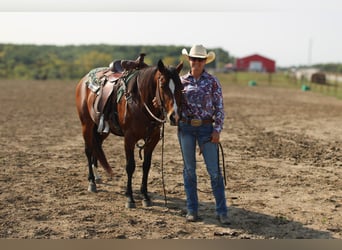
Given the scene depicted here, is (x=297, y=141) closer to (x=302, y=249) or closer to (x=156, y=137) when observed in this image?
(x=156, y=137)

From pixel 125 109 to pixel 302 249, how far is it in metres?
2.54

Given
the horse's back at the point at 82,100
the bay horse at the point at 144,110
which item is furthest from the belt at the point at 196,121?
the horse's back at the point at 82,100

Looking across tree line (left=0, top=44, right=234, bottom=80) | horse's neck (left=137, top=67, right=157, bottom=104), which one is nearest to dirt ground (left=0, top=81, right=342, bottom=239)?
horse's neck (left=137, top=67, right=157, bottom=104)

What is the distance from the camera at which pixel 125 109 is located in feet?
16.1

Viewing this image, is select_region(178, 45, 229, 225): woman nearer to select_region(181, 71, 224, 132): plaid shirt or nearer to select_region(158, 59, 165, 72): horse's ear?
select_region(181, 71, 224, 132): plaid shirt

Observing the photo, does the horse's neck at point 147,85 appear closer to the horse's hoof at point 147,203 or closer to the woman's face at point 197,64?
the woman's face at point 197,64

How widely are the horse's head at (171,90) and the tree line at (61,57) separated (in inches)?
1272

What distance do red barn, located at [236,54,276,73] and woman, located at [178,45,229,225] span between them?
56947 mm

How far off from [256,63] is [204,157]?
6111 centimetres

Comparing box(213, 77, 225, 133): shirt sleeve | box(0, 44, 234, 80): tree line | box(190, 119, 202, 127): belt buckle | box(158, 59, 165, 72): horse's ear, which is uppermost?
box(0, 44, 234, 80): tree line

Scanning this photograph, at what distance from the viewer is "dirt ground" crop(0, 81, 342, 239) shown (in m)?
4.22

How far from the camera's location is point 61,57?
65.6 m

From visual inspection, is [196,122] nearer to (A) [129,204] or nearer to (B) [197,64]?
(B) [197,64]

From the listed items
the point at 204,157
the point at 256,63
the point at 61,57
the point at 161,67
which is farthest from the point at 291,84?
the point at 61,57
